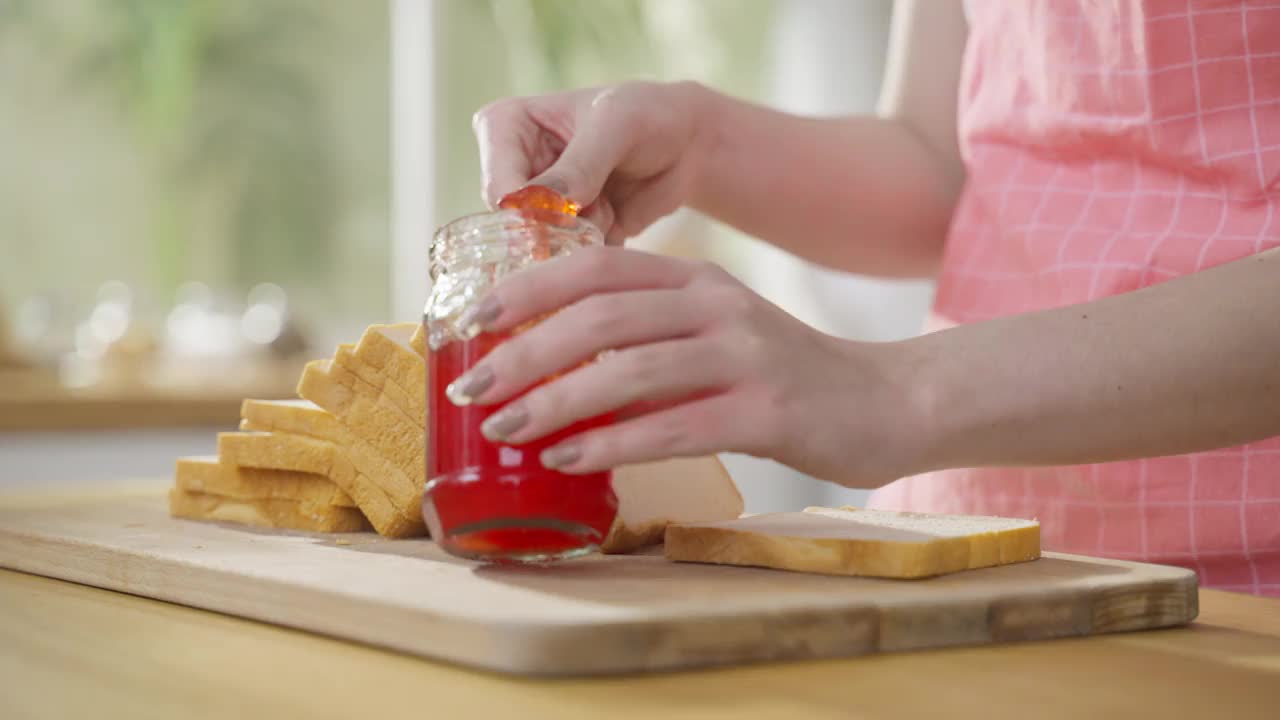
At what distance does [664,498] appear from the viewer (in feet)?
3.28

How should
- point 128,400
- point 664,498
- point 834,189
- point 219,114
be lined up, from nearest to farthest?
1. point 664,498
2. point 834,189
3. point 128,400
4. point 219,114

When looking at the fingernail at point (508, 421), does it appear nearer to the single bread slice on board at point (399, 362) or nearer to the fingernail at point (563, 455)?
the fingernail at point (563, 455)

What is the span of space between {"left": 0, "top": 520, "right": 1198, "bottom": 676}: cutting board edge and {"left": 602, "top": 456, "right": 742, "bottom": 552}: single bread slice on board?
0.87ft

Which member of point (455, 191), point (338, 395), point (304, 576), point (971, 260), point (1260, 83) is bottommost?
point (304, 576)

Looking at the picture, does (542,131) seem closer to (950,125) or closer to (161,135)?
(950,125)

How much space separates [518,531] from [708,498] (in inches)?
13.2

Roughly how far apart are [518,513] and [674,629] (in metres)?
0.16

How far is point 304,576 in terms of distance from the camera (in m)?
0.74

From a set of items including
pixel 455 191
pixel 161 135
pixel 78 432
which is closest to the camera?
pixel 78 432

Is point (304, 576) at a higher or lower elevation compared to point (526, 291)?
lower

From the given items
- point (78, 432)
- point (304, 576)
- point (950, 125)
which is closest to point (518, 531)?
point (304, 576)

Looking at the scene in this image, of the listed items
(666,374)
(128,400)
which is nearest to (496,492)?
(666,374)

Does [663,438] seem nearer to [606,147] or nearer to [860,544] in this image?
[860,544]

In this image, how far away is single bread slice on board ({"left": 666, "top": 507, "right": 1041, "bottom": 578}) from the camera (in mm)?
775
